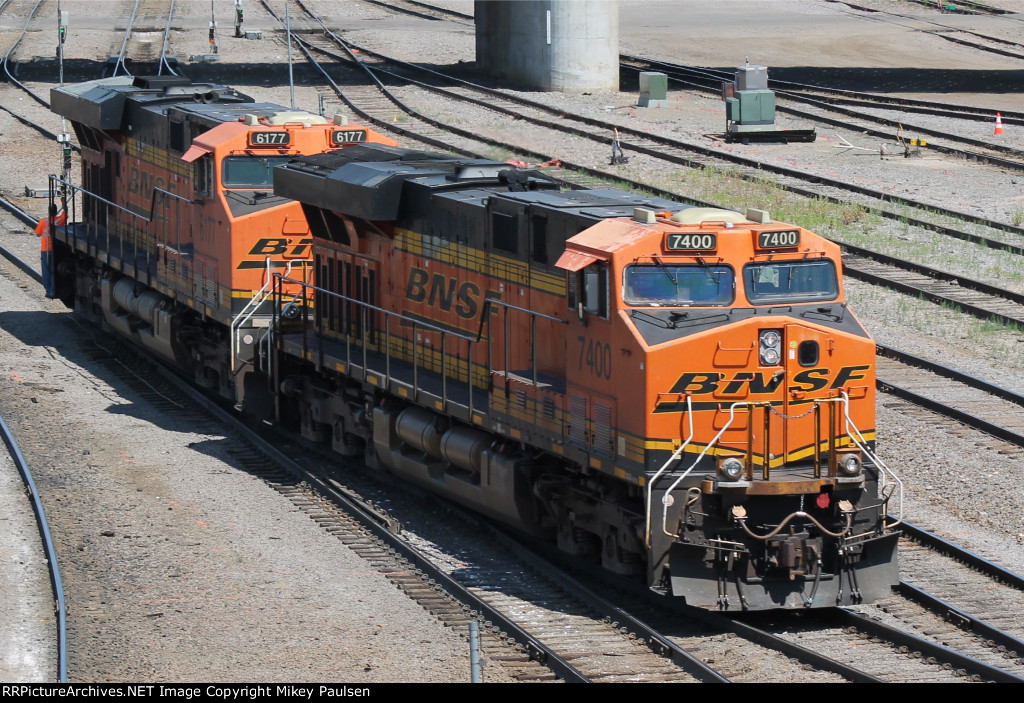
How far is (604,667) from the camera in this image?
12070 millimetres

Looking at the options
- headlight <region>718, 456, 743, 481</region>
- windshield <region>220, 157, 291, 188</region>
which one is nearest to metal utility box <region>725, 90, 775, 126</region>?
windshield <region>220, 157, 291, 188</region>

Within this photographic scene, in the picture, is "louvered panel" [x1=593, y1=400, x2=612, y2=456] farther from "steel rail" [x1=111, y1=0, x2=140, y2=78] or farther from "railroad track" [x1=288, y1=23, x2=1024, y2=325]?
"steel rail" [x1=111, y1=0, x2=140, y2=78]

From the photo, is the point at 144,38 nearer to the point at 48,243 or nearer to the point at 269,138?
the point at 48,243

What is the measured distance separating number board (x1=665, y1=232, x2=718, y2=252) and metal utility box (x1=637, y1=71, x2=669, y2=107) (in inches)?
1124

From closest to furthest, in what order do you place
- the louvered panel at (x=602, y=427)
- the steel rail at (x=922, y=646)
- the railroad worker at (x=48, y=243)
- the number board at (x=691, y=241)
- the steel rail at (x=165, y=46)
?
the steel rail at (x=922, y=646) → the number board at (x=691, y=241) → the louvered panel at (x=602, y=427) → the railroad worker at (x=48, y=243) → the steel rail at (x=165, y=46)

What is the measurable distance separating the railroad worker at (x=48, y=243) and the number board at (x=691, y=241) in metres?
15.6

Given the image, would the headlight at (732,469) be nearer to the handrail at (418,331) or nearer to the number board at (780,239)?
the number board at (780,239)

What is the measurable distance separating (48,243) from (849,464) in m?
16.9

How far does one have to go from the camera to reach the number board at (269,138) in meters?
19.7

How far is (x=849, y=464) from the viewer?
41.5 ft

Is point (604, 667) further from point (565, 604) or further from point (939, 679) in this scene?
point (939, 679)

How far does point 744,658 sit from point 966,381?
29.3 feet

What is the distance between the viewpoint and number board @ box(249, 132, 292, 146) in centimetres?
1967

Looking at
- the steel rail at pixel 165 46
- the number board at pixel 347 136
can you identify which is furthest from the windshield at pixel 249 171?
the steel rail at pixel 165 46
